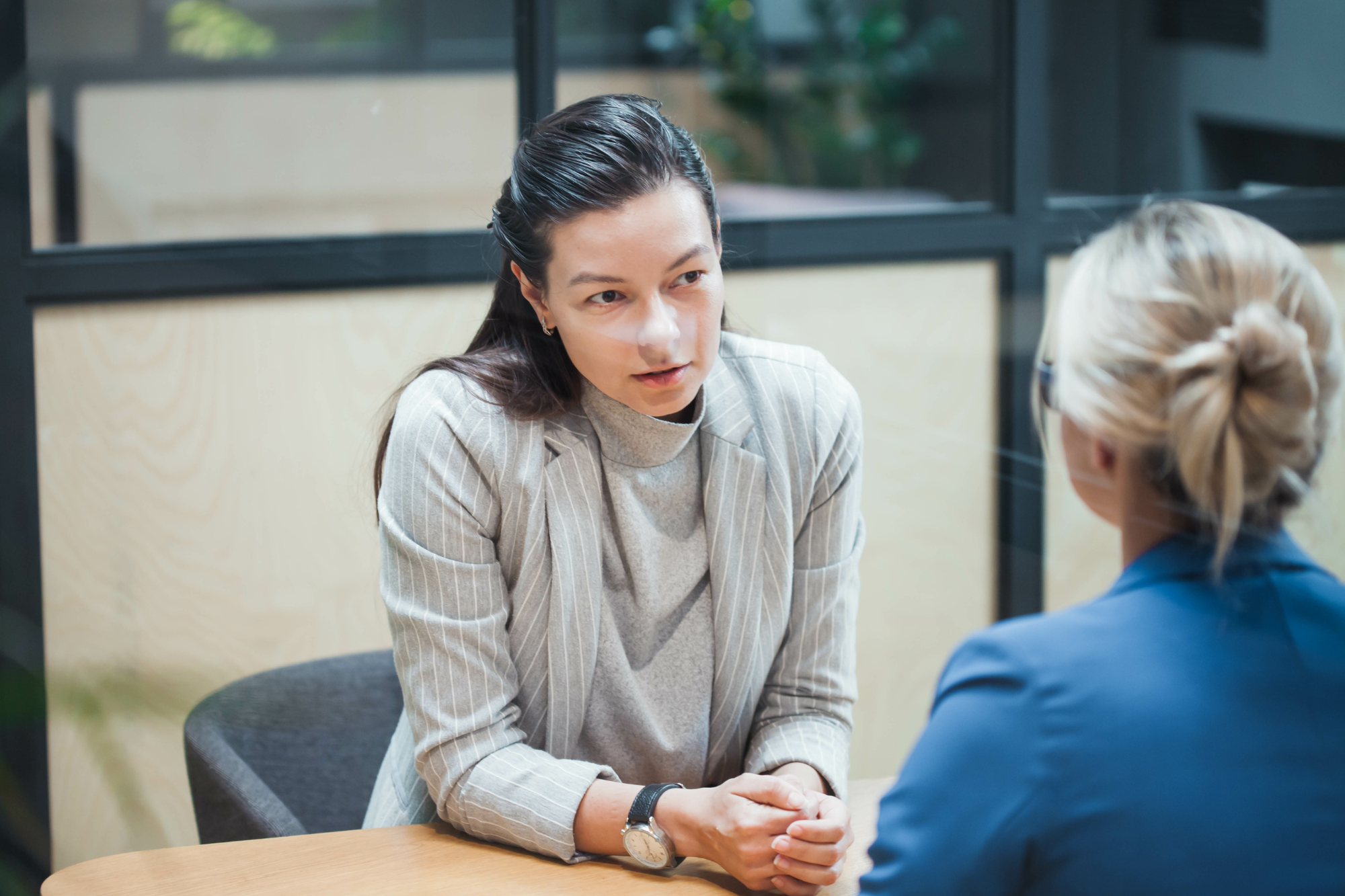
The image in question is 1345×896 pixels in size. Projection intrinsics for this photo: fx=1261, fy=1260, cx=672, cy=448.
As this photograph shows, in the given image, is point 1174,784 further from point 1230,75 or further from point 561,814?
point 1230,75

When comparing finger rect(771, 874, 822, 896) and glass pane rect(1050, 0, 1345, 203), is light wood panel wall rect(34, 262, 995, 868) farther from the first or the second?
finger rect(771, 874, 822, 896)

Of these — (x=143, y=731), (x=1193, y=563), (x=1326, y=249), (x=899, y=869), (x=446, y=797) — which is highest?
(x=1326, y=249)

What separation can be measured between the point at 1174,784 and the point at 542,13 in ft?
5.26

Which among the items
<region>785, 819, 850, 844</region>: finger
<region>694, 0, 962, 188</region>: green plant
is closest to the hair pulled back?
<region>785, 819, 850, 844</region>: finger

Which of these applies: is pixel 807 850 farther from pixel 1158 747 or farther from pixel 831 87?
pixel 831 87

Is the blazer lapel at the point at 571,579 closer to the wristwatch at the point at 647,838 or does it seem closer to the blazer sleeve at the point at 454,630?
the blazer sleeve at the point at 454,630

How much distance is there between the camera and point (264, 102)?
2.17m

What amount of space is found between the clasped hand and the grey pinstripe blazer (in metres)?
0.11

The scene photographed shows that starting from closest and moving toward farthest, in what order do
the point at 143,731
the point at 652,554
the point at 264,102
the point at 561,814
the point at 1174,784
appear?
the point at 1174,784 → the point at 561,814 → the point at 652,554 → the point at 143,731 → the point at 264,102

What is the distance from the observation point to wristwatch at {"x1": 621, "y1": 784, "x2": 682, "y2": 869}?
1082 millimetres

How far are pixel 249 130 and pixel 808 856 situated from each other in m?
1.61

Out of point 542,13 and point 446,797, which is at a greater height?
point 542,13

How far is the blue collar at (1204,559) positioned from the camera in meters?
0.72

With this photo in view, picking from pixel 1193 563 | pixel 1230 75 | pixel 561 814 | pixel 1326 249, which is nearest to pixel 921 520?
pixel 1326 249
